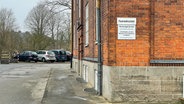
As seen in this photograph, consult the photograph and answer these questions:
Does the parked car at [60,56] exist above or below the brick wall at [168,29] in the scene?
below

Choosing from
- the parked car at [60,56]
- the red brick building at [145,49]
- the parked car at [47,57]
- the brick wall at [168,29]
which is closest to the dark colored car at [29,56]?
Answer: the parked car at [47,57]

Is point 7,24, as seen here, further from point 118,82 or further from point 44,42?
point 118,82

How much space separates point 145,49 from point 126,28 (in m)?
0.92

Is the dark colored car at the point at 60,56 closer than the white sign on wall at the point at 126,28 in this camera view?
No

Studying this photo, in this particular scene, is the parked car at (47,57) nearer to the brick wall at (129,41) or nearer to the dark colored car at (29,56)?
the dark colored car at (29,56)

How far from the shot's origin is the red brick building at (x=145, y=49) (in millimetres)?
11203

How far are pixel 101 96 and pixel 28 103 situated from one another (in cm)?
260

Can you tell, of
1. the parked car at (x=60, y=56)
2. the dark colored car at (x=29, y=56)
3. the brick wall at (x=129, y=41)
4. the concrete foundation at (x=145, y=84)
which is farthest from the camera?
the parked car at (x=60, y=56)

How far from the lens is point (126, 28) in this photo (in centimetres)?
1128

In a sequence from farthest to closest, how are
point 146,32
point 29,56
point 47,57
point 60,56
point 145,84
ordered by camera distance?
point 60,56 < point 29,56 < point 47,57 < point 146,32 < point 145,84

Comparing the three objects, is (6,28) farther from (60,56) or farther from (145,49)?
(145,49)

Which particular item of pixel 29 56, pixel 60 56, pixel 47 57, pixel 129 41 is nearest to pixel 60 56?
pixel 60 56

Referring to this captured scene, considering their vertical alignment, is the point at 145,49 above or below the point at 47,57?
above

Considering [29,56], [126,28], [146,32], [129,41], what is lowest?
[29,56]
